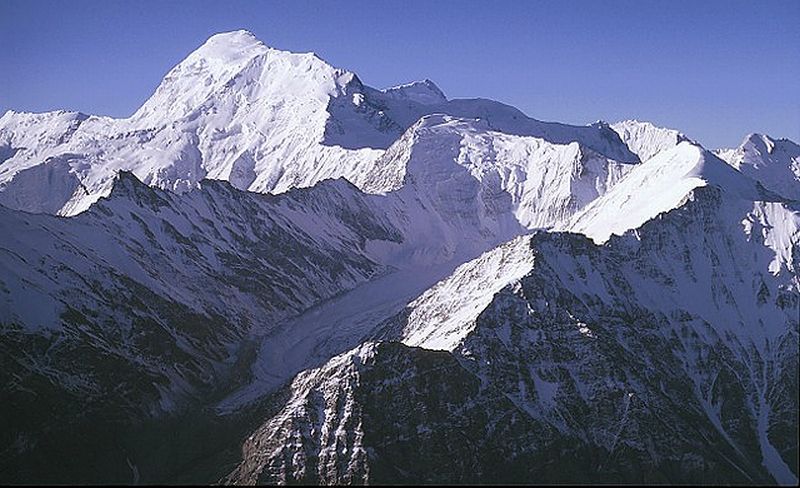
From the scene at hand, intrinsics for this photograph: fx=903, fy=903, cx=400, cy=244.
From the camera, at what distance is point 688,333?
14638 cm

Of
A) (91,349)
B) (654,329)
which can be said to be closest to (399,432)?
(654,329)

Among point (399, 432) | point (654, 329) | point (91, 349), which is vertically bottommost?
point (399, 432)

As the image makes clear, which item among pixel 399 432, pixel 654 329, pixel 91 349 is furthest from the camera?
pixel 91 349

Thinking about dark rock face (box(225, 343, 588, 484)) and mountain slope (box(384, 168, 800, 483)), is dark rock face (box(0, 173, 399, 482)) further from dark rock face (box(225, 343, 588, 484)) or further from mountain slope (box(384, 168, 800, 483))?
mountain slope (box(384, 168, 800, 483))

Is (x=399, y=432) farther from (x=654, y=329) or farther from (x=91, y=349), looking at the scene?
(x=91, y=349)

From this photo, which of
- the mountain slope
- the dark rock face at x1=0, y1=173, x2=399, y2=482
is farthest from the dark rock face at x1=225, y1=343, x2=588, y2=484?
the dark rock face at x1=0, y1=173, x2=399, y2=482

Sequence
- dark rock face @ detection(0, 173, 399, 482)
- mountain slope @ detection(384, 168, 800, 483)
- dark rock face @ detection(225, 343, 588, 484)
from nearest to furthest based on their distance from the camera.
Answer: dark rock face @ detection(225, 343, 588, 484) → mountain slope @ detection(384, 168, 800, 483) → dark rock face @ detection(0, 173, 399, 482)

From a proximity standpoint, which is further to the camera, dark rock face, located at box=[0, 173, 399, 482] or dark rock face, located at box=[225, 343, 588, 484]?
dark rock face, located at box=[0, 173, 399, 482]

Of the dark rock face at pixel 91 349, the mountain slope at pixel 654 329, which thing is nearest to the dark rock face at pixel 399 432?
the mountain slope at pixel 654 329

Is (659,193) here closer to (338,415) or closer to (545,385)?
(545,385)

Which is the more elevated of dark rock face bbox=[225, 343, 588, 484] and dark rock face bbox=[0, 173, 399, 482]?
dark rock face bbox=[0, 173, 399, 482]

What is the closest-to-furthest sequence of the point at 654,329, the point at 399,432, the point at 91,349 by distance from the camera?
the point at 399,432, the point at 654,329, the point at 91,349

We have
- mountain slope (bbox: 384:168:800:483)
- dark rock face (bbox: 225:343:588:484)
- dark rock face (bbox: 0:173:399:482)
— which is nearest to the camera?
dark rock face (bbox: 225:343:588:484)

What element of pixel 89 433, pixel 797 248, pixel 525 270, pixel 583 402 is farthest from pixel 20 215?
pixel 797 248
